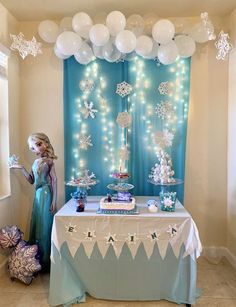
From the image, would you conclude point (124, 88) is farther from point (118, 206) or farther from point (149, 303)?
point (149, 303)

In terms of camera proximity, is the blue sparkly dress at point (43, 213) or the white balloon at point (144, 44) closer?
the white balloon at point (144, 44)

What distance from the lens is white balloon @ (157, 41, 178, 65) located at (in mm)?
2785

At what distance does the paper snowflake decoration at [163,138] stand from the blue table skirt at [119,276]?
3.78 feet

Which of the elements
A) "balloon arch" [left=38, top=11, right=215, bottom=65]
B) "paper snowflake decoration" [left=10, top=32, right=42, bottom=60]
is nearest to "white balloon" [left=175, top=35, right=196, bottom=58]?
"balloon arch" [left=38, top=11, right=215, bottom=65]

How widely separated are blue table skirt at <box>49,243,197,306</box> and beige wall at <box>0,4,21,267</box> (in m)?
0.90

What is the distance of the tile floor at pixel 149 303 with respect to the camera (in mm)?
2383

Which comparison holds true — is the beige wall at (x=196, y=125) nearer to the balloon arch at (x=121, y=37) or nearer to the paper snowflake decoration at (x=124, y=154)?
the balloon arch at (x=121, y=37)

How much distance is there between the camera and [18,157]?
3.25 metres

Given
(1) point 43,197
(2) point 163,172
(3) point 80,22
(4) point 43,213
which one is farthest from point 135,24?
(4) point 43,213

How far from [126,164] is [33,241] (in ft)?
4.15

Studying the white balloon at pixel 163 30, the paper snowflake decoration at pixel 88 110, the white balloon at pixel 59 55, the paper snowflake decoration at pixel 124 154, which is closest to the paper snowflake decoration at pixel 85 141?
the paper snowflake decoration at pixel 88 110

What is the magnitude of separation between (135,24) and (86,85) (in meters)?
0.82

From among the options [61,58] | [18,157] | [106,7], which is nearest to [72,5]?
[106,7]

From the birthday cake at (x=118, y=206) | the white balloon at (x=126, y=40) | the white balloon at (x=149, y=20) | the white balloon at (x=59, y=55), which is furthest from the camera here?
the white balloon at (x=59, y=55)
